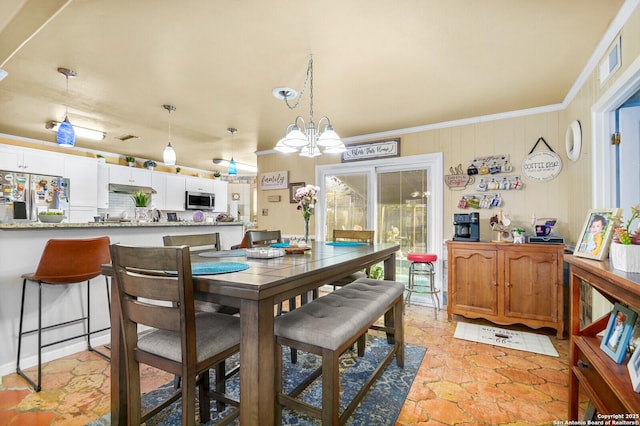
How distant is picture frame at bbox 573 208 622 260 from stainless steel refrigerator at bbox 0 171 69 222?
216 inches

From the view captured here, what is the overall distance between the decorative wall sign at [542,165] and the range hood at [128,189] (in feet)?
19.7

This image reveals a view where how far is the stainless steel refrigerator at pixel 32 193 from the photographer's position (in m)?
4.03

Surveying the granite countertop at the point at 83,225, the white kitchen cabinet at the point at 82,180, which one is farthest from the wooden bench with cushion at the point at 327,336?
the white kitchen cabinet at the point at 82,180

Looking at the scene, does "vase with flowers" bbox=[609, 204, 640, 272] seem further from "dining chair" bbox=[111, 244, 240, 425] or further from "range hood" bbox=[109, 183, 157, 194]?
"range hood" bbox=[109, 183, 157, 194]

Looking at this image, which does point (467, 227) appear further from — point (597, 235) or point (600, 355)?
point (600, 355)

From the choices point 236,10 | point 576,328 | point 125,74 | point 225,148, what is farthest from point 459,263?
point 225,148

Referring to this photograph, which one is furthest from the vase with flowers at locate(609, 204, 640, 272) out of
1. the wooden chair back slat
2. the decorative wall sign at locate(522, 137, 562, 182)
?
the decorative wall sign at locate(522, 137, 562, 182)

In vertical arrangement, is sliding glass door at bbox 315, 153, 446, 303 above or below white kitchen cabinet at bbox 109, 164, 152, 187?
below

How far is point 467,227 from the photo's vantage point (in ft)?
11.0

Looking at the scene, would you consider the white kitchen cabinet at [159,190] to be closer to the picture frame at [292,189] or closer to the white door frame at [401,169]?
the picture frame at [292,189]

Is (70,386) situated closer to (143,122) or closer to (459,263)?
(143,122)

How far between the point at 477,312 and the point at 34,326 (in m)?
3.81

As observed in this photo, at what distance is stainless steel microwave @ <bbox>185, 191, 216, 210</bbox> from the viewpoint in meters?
6.32

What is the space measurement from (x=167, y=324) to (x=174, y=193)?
5579 mm
